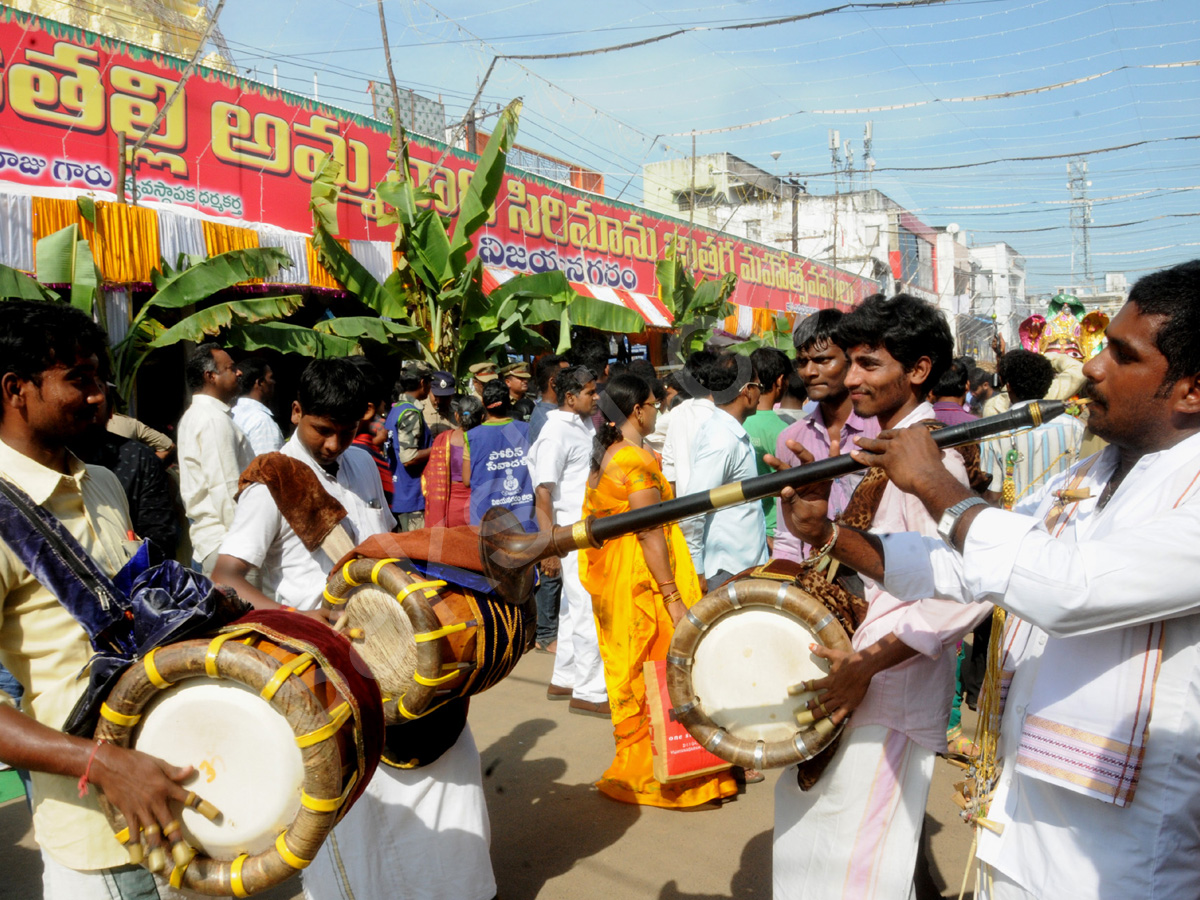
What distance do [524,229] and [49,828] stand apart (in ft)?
36.7

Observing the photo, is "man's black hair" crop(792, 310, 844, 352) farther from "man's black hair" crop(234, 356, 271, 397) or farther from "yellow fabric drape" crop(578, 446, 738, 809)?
"man's black hair" crop(234, 356, 271, 397)

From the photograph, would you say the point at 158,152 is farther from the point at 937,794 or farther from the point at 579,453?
the point at 937,794

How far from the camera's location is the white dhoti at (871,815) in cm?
233

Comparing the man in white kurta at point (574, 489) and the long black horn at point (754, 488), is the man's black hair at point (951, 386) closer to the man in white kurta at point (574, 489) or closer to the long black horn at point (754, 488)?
the man in white kurta at point (574, 489)

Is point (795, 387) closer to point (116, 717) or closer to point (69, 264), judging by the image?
point (116, 717)

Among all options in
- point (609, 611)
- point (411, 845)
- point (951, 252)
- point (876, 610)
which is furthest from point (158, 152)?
point (951, 252)

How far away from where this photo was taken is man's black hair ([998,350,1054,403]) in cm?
538

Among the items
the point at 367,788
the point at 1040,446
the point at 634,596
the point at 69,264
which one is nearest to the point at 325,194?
the point at 69,264

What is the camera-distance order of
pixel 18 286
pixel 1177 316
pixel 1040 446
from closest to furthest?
1. pixel 1177 316
2. pixel 1040 446
3. pixel 18 286

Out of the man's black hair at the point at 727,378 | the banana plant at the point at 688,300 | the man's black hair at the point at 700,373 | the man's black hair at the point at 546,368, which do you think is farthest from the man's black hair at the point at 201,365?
the banana plant at the point at 688,300

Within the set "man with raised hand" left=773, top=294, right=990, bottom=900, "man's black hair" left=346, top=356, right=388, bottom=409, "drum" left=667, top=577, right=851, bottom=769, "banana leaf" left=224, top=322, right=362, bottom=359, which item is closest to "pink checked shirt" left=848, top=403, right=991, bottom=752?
"man with raised hand" left=773, top=294, right=990, bottom=900

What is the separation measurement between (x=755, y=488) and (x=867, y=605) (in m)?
0.78

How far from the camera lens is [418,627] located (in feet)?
7.61

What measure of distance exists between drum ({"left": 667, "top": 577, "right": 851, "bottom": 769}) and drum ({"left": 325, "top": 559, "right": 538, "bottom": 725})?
1.77 ft
